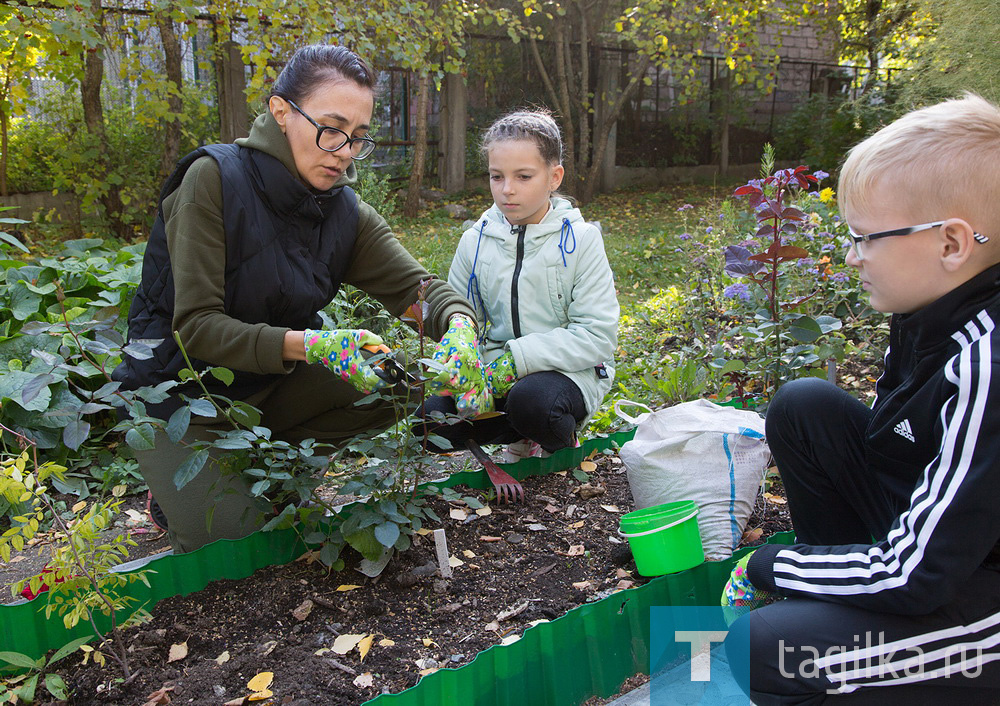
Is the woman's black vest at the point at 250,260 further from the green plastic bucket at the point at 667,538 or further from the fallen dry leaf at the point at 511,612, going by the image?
the green plastic bucket at the point at 667,538

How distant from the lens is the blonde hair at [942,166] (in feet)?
4.63

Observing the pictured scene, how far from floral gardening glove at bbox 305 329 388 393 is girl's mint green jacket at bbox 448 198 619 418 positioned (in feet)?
2.45

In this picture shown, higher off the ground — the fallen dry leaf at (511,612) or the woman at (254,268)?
the woman at (254,268)

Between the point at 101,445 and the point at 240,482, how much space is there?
48.7 inches

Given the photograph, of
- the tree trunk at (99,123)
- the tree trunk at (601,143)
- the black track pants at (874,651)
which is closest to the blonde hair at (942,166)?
the black track pants at (874,651)

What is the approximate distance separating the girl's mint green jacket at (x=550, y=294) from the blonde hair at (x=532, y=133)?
0.64ft

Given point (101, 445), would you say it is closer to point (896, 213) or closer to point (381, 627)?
point (381, 627)

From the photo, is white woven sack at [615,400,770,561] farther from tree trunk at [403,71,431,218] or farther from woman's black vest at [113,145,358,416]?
tree trunk at [403,71,431,218]

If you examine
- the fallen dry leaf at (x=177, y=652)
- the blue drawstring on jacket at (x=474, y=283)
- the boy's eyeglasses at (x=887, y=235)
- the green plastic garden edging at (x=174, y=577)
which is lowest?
the fallen dry leaf at (x=177, y=652)

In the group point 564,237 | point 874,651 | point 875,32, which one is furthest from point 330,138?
point 875,32

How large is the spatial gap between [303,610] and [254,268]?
987 mm

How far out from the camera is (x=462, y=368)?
236 cm

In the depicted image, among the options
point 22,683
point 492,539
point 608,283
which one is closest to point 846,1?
point 608,283

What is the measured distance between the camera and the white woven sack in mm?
2197
